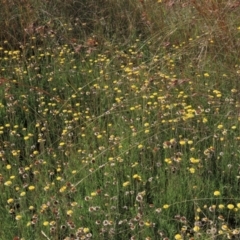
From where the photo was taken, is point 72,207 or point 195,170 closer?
point 72,207

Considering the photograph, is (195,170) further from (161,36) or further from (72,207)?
(161,36)

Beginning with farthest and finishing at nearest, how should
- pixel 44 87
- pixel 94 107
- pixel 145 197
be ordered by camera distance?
pixel 44 87, pixel 94 107, pixel 145 197

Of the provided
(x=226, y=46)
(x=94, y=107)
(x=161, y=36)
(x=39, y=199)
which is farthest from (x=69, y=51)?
(x=39, y=199)

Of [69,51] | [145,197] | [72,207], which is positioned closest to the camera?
[72,207]

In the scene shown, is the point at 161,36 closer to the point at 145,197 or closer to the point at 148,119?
the point at 148,119

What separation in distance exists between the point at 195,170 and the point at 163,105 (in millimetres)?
580

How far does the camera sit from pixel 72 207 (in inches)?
92.7

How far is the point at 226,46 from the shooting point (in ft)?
11.8

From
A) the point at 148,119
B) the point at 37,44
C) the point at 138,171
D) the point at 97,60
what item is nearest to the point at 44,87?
the point at 97,60

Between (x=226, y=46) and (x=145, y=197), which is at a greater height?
(x=226, y=46)

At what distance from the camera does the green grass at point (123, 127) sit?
236 cm

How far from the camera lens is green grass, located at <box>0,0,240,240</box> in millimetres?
2357

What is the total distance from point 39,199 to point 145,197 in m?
0.50

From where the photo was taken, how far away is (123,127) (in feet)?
9.84
